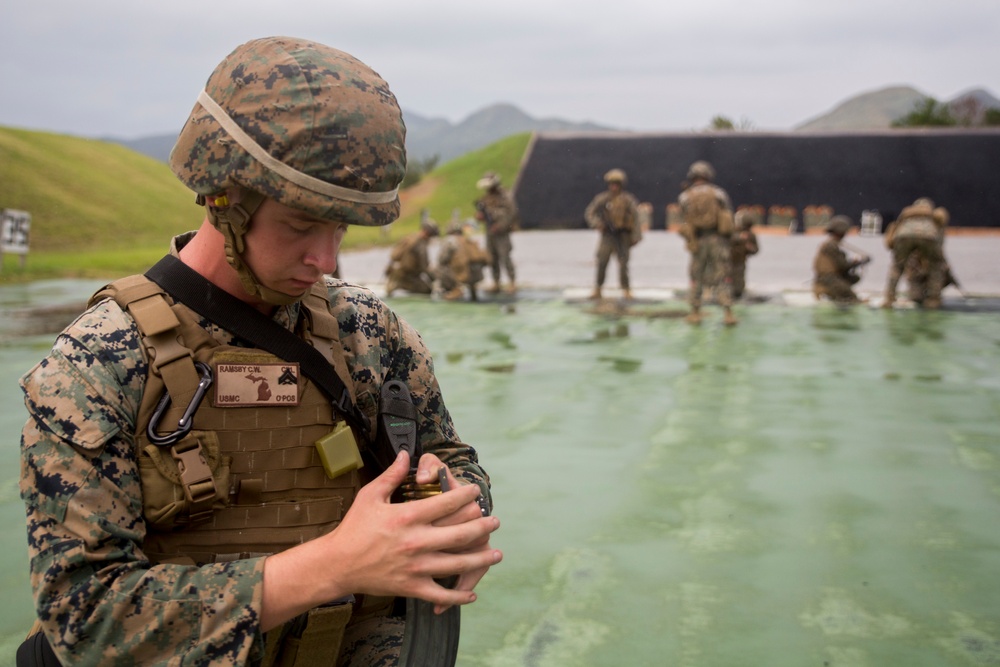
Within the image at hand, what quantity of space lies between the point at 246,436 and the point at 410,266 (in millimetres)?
13037

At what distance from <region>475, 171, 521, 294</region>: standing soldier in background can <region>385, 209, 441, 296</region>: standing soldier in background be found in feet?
2.66

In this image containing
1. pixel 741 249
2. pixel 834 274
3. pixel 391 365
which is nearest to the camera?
pixel 391 365

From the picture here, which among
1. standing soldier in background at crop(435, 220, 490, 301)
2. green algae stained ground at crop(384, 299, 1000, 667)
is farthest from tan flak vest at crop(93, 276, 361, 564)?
standing soldier in background at crop(435, 220, 490, 301)

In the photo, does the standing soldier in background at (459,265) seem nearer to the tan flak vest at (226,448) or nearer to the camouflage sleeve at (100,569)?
the tan flak vest at (226,448)

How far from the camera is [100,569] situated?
148cm

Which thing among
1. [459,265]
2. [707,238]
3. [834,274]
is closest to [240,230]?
[707,238]

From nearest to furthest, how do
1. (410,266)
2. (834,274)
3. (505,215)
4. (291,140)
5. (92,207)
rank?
(291,140) → (834,274) → (410,266) → (505,215) → (92,207)

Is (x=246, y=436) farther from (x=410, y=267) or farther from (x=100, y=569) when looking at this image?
(x=410, y=267)

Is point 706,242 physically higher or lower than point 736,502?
higher

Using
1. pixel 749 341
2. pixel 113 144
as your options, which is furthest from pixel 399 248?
pixel 113 144

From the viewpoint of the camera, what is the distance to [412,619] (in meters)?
1.75

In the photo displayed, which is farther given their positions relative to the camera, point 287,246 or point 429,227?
point 429,227

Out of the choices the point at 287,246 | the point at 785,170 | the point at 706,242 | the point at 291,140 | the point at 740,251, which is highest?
the point at 785,170

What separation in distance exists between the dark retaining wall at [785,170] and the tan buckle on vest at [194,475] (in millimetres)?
25714
